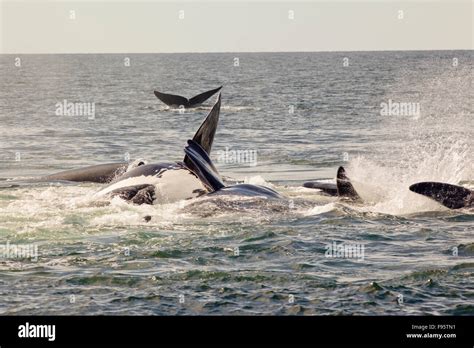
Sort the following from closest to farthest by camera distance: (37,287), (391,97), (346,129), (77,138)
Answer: (37,287) → (77,138) → (346,129) → (391,97)

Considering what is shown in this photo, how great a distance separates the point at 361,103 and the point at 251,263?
1719 inches

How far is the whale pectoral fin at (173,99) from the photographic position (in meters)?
48.8

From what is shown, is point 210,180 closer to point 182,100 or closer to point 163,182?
point 163,182

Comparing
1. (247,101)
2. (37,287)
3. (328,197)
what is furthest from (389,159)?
(247,101)

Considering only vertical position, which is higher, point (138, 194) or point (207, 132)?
point (207, 132)

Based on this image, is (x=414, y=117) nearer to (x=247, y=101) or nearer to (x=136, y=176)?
(x=247, y=101)

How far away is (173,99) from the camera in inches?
1970

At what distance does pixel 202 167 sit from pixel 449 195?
4410 millimetres

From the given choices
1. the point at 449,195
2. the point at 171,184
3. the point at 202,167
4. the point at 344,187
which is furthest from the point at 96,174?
the point at 449,195

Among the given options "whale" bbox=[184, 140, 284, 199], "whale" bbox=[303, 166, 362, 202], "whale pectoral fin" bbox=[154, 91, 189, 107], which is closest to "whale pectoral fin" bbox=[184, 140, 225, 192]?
"whale" bbox=[184, 140, 284, 199]

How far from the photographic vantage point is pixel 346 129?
39.3 m

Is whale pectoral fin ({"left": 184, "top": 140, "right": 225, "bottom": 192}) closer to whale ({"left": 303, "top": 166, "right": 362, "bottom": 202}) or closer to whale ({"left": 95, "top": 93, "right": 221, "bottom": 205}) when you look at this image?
whale ({"left": 95, "top": 93, "right": 221, "bottom": 205})

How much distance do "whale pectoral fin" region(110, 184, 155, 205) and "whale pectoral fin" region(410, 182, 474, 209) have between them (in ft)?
15.6

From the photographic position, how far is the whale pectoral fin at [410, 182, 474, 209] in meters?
17.7
